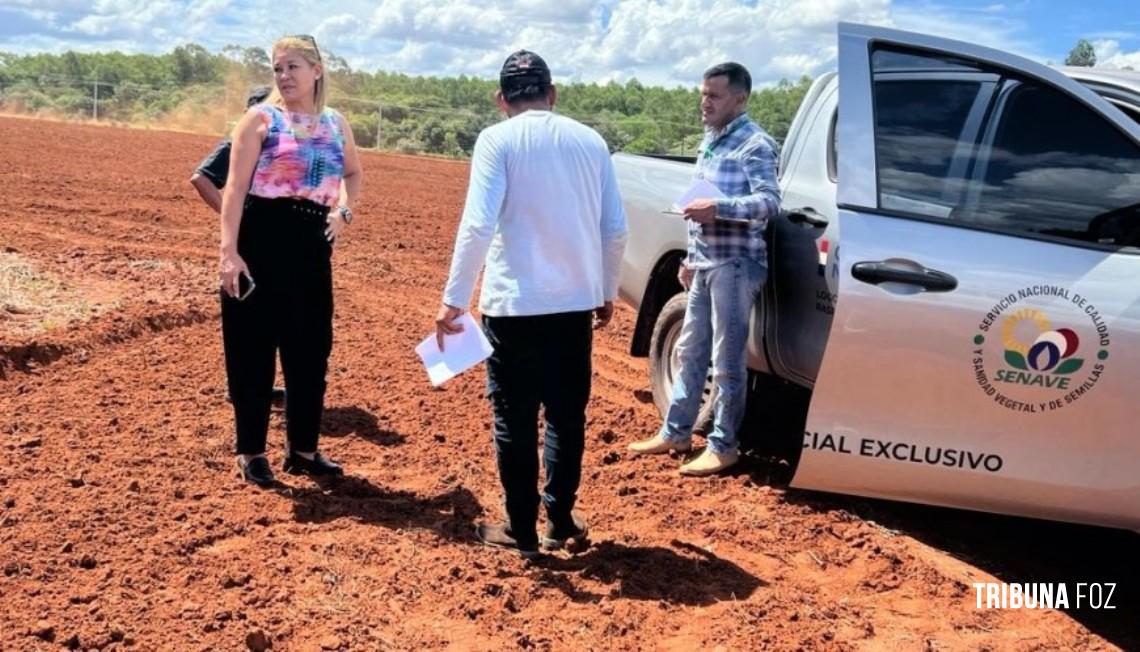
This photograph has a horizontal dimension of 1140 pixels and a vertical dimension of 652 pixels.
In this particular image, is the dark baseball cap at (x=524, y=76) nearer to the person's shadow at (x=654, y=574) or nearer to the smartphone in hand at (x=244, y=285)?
the smartphone in hand at (x=244, y=285)

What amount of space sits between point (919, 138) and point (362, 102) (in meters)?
38.5

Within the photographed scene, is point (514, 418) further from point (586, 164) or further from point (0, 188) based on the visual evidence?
point (0, 188)

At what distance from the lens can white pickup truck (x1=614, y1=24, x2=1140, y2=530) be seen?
336 centimetres

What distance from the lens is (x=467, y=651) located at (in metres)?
3.22

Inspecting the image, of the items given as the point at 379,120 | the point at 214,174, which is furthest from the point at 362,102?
the point at 214,174

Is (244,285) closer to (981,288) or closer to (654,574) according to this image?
(654,574)

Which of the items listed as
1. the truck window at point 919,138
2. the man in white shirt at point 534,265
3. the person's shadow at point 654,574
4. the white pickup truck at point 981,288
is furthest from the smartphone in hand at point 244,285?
the truck window at point 919,138

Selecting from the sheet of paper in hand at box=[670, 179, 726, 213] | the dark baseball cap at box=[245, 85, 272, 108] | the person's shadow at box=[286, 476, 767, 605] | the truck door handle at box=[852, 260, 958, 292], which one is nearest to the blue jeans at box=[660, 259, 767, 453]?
the sheet of paper in hand at box=[670, 179, 726, 213]

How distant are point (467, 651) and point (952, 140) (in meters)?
2.58

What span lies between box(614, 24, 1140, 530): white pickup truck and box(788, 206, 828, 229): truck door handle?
28 cm

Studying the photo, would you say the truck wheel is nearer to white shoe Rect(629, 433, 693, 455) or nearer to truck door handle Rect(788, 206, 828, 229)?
white shoe Rect(629, 433, 693, 455)

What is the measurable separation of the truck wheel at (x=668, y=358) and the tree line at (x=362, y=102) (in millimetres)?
20352

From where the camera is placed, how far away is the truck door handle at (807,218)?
431 centimetres

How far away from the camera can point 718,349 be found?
15.3ft
